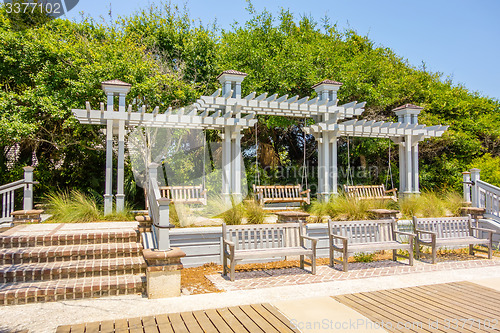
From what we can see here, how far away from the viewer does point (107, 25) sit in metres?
13.2

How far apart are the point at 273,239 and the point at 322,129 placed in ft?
16.2

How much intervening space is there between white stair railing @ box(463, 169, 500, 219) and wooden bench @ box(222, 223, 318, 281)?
546 centimetres

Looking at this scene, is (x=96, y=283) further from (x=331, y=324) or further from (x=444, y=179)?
(x=444, y=179)

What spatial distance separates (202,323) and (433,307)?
8.25 feet

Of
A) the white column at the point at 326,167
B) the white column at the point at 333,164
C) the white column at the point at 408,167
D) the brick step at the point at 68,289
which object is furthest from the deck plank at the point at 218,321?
the white column at the point at 408,167

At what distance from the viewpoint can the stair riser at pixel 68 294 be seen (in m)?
3.72

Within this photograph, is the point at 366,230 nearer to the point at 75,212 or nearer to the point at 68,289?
the point at 68,289

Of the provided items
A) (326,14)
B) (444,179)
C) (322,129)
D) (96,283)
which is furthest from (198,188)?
(326,14)

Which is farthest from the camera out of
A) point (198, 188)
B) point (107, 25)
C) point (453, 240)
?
point (107, 25)

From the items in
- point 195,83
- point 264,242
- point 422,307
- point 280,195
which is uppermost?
point 195,83

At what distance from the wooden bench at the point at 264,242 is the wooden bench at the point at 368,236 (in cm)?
56

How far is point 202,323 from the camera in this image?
3117mm

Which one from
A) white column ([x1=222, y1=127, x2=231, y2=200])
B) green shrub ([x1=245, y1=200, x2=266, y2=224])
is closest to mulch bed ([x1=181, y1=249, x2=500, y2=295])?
green shrub ([x1=245, y1=200, x2=266, y2=224])

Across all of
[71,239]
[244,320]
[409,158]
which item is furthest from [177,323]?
[409,158]
